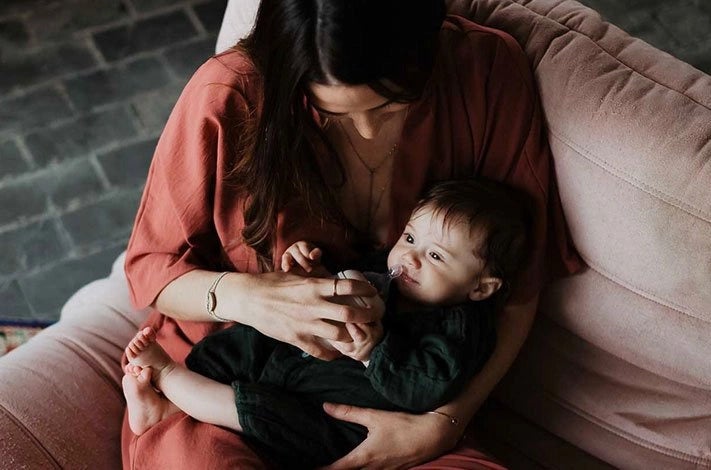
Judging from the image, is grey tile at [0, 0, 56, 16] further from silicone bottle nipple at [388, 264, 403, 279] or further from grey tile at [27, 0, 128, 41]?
silicone bottle nipple at [388, 264, 403, 279]

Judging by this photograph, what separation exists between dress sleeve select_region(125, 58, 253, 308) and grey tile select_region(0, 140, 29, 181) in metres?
1.19

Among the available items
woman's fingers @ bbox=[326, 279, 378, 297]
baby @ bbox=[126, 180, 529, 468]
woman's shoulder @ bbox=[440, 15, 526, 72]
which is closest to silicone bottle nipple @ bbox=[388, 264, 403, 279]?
baby @ bbox=[126, 180, 529, 468]

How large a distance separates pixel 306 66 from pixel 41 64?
1.84 meters

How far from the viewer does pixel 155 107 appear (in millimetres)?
2506

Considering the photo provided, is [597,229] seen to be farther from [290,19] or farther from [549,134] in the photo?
[290,19]

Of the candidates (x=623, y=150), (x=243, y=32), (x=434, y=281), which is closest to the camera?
(x=623, y=150)

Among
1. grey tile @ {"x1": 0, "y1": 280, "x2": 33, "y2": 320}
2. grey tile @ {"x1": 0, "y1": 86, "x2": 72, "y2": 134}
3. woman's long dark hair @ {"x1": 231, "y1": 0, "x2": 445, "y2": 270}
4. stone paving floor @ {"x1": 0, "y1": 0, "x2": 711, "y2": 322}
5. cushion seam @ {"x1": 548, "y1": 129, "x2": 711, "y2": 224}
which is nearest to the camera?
woman's long dark hair @ {"x1": 231, "y1": 0, "x2": 445, "y2": 270}

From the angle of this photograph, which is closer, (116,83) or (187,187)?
(187,187)

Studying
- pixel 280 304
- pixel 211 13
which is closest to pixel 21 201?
pixel 211 13

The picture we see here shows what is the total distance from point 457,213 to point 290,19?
0.41m

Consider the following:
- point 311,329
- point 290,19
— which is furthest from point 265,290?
point 290,19

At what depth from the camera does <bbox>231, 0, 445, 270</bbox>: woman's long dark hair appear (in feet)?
3.18

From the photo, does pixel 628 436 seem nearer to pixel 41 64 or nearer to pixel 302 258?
pixel 302 258

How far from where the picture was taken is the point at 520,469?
4.66 ft
